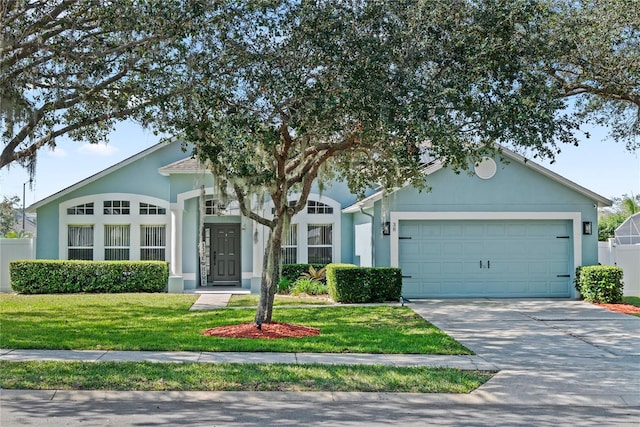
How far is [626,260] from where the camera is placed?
61.4 ft

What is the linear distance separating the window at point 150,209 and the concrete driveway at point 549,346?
8835 millimetres

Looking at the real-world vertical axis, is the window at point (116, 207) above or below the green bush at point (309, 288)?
above

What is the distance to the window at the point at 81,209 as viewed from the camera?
65.5 ft

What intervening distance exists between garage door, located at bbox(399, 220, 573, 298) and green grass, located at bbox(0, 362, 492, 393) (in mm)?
8995

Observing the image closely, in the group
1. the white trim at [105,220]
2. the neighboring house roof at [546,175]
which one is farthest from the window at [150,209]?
the neighboring house roof at [546,175]

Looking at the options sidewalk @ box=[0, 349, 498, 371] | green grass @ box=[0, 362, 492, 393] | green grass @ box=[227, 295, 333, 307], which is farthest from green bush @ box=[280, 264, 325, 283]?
green grass @ box=[0, 362, 492, 393]

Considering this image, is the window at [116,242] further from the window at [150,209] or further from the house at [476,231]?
the house at [476,231]

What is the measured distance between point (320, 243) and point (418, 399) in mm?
12795

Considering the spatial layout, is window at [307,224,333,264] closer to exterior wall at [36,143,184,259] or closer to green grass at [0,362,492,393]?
exterior wall at [36,143,184,259]

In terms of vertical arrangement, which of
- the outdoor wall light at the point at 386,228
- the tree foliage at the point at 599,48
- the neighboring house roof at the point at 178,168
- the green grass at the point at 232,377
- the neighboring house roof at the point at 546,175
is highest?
the tree foliage at the point at 599,48

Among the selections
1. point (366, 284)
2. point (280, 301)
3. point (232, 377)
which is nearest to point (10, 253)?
point (280, 301)

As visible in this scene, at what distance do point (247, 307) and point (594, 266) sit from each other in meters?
9.16

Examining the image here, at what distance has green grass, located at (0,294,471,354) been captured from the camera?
9773 millimetres

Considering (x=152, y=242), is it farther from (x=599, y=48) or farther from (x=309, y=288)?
(x=599, y=48)
